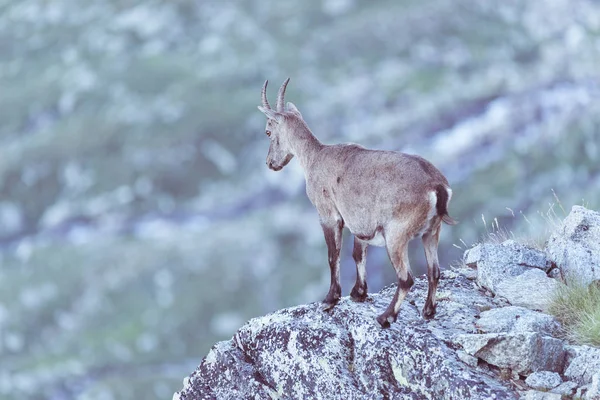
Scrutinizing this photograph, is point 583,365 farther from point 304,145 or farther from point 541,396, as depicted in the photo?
point 304,145

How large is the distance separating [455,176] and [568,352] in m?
143

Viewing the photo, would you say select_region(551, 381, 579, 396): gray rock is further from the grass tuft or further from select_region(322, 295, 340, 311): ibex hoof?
select_region(322, 295, 340, 311): ibex hoof

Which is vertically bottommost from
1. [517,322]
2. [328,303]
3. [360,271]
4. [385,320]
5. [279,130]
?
[517,322]

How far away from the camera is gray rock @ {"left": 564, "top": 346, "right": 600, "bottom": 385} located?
10289 mm

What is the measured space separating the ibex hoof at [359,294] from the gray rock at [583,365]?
307 cm

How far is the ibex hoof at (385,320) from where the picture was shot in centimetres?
1175

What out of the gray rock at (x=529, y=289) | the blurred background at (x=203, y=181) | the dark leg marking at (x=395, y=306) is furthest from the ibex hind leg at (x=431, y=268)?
the blurred background at (x=203, y=181)

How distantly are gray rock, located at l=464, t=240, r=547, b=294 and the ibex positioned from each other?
1510 millimetres

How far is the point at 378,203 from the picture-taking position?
473 inches

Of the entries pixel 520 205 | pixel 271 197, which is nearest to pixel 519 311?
pixel 520 205

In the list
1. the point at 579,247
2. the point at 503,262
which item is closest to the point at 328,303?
the point at 503,262

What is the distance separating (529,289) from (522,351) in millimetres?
2355

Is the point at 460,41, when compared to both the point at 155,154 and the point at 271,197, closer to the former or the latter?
the point at 271,197

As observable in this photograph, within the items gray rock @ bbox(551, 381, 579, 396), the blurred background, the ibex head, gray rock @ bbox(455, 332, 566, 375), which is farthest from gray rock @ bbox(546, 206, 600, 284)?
the blurred background
